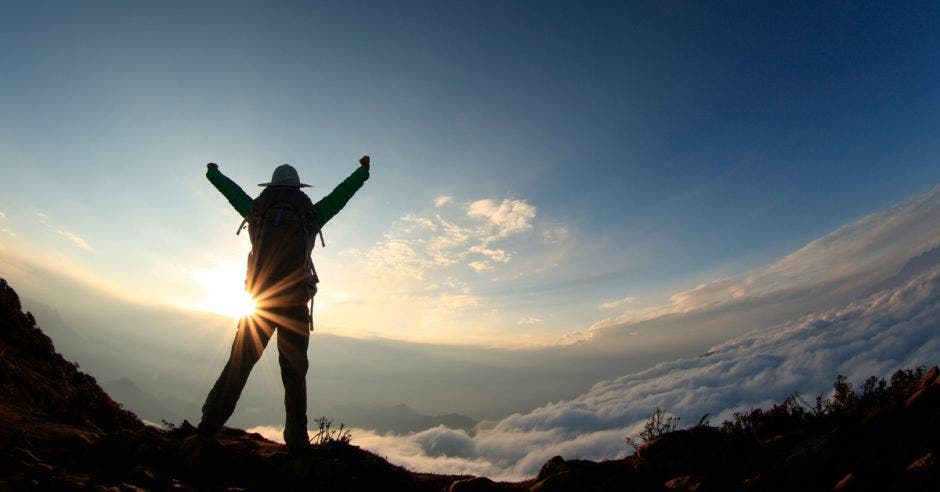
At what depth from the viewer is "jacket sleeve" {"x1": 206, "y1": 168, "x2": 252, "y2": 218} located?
6102mm

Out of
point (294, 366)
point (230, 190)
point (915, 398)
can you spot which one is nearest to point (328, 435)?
point (294, 366)

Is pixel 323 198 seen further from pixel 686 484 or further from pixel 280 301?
pixel 686 484

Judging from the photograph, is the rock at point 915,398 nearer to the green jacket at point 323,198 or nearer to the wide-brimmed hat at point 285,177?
the green jacket at point 323,198

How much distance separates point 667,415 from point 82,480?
6588 mm

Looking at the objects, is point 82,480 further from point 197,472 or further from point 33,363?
point 33,363

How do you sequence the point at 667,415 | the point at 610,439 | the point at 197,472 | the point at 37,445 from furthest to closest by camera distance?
1. the point at 610,439
2. the point at 667,415
3. the point at 197,472
4. the point at 37,445

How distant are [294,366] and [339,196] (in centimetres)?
251

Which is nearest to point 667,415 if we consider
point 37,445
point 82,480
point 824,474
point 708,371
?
point 824,474

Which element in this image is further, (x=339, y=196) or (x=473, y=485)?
(x=339, y=196)

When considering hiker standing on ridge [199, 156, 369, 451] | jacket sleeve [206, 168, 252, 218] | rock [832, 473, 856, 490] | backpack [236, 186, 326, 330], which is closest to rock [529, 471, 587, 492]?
rock [832, 473, 856, 490]

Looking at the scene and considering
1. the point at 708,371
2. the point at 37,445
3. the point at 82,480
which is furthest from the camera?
the point at 708,371

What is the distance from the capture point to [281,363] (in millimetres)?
5258

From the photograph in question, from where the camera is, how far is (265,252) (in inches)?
211

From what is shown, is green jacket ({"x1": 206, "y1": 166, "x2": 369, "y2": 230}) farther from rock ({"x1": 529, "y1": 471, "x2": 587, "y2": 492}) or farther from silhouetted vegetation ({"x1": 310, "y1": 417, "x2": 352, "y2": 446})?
rock ({"x1": 529, "y1": 471, "x2": 587, "y2": 492})
